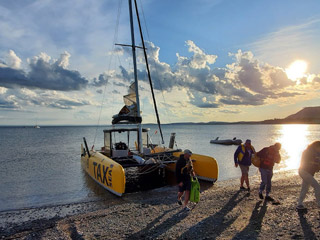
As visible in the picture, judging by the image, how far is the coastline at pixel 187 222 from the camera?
554 centimetres

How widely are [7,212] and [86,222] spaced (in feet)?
15.8

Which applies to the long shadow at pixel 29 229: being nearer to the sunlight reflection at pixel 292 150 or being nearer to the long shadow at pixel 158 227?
the long shadow at pixel 158 227

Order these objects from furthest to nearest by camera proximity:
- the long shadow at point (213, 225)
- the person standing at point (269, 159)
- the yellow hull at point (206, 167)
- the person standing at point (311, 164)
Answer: the yellow hull at point (206, 167), the person standing at point (269, 159), the person standing at point (311, 164), the long shadow at point (213, 225)

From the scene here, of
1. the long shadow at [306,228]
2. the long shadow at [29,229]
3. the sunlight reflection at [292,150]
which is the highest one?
the long shadow at [306,228]

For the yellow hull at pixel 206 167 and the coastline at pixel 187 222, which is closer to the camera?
the coastline at pixel 187 222

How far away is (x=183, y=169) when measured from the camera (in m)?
7.00

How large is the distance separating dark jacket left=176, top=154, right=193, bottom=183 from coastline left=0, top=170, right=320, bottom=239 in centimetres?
99

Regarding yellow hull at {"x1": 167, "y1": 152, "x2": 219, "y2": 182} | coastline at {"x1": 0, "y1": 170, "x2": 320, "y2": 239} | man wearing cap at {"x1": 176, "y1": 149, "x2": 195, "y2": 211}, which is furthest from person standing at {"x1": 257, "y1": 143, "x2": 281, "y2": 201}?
yellow hull at {"x1": 167, "y1": 152, "x2": 219, "y2": 182}

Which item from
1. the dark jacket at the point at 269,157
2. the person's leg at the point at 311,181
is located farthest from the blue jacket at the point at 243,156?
the person's leg at the point at 311,181

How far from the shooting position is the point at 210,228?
5793mm

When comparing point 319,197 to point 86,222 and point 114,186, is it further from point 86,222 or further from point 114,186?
point 114,186

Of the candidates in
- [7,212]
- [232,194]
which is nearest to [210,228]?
[232,194]

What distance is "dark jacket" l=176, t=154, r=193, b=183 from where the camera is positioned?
696 cm

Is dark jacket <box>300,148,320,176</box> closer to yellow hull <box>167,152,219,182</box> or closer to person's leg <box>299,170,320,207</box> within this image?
person's leg <box>299,170,320,207</box>
